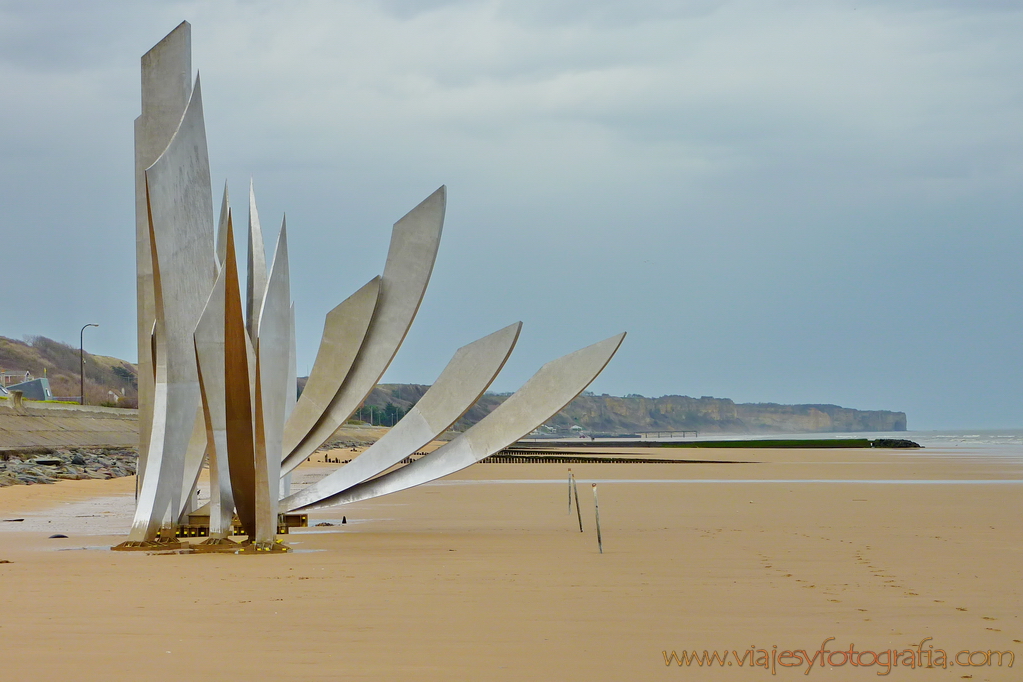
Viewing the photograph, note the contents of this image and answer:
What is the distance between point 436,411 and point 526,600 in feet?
19.7

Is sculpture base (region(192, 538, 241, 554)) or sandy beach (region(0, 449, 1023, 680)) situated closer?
sandy beach (region(0, 449, 1023, 680))

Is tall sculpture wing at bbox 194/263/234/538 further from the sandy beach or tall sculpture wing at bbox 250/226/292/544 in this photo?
the sandy beach

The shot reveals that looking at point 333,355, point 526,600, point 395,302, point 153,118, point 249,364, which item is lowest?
point 526,600

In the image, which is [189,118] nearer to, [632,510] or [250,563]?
[250,563]

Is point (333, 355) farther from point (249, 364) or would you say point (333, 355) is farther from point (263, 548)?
point (263, 548)

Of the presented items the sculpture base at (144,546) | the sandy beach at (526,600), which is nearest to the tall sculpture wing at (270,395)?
the sandy beach at (526,600)

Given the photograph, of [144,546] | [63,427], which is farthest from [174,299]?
[63,427]

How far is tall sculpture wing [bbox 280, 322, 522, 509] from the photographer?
1407 centimetres

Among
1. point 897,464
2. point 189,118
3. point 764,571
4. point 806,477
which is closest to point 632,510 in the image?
point 764,571

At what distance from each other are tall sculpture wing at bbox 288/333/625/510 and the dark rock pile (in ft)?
46.7

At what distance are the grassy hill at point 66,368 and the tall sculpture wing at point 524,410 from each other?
79026 mm

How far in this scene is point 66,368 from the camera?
339 feet

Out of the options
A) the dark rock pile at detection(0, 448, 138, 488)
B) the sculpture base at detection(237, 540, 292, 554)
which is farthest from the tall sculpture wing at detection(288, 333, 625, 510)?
the dark rock pile at detection(0, 448, 138, 488)

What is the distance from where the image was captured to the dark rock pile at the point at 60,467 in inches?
1022
